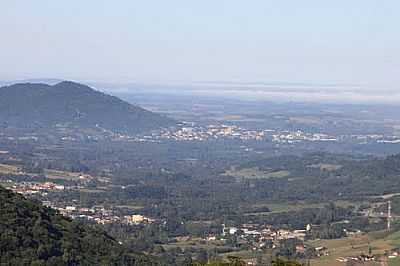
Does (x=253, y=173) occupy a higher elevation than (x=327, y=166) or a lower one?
lower

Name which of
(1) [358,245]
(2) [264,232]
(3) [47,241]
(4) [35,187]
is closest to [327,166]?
(4) [35,187]

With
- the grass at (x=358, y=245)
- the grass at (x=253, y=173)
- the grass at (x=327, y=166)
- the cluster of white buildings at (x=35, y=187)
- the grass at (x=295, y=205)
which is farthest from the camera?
the grass at (x=327, y=166)

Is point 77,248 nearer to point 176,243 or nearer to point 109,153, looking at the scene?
point 176,243

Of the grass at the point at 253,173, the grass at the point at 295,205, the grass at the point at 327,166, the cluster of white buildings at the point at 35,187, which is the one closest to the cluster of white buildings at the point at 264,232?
the grass at the point at 295,205

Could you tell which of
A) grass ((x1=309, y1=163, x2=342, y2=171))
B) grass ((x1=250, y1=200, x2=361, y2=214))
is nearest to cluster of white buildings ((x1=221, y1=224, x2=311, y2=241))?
grass ((x1=250, y1=200, x2=361, y2=214))

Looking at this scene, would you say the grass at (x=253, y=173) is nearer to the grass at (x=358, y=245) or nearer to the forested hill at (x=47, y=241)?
the grass at (x=358, y=245)

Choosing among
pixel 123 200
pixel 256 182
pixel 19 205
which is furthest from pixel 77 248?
pixel 256 182

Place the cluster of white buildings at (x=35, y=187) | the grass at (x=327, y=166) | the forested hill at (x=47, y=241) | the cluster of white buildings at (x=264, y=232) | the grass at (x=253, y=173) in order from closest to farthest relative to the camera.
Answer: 1. the forested hill at (x=47, y=241)
2. the cluster of white buildings at (x=264, y=232)
3. the cluster of white buildings at (x=35, y=187)
4. the grass at (x=253, y=173)
5. the grass at (x=327, y=166)

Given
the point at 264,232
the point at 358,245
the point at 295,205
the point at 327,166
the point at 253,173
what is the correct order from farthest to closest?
1. the point at 327,166
2. the point at 253,173
3. the point at 295,205
4. the point at 264,232
5. the point at 358,245

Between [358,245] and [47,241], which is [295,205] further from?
[47,241]
